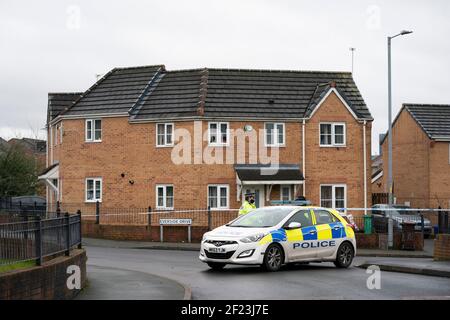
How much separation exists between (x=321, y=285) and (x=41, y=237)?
5.68m

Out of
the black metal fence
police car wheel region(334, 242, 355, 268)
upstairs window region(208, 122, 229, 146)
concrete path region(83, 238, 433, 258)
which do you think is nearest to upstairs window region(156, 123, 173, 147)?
upstairs window region(208, 122, 229, 146)

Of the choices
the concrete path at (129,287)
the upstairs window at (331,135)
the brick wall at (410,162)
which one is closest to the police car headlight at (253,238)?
the concrete path at (129,287)

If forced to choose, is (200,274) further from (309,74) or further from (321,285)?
(309,74)

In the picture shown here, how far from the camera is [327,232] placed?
809 inches

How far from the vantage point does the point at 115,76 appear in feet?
147

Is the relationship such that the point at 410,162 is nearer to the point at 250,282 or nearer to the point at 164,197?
the point at 164,197

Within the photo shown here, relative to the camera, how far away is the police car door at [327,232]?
20.3 m

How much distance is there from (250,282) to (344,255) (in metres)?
4.86

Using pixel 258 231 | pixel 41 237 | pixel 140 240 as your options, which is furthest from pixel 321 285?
pixel 140 240

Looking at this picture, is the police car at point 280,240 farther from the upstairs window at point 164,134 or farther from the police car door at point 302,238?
the upstairs window at point 164,134

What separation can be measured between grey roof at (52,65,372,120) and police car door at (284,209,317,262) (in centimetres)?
2012

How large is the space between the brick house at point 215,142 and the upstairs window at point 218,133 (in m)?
0.05

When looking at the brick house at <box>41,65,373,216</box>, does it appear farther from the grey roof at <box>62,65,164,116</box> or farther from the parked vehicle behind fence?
the parked vehicle behind fence

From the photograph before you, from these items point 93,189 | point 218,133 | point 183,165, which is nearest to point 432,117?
point 218,133
